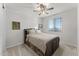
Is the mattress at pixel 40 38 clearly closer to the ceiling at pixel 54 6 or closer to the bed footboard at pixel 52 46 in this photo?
the bed footboard at pixel 52 46

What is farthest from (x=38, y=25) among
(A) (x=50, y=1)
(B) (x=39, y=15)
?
(A) (x=50, y=1)

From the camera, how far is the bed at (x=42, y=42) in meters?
1.16

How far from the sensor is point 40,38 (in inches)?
52.0

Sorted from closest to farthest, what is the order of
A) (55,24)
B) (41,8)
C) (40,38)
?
(41,8) < (55,24) < (40,38)

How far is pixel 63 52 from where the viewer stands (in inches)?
44.4

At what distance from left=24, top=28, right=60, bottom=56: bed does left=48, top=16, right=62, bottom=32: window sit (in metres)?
0.11

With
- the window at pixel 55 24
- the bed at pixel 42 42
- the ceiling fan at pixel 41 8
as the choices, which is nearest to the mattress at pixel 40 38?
the bed at pixel 42 42

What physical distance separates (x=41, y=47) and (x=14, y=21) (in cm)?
60

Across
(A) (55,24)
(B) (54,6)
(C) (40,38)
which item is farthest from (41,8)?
(C) (40,38)

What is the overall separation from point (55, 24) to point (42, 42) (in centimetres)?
39

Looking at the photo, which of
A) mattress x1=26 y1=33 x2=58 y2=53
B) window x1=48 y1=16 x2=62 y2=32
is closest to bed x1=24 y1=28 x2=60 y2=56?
mattress x1=26 y1=33 x2=58 y2=53

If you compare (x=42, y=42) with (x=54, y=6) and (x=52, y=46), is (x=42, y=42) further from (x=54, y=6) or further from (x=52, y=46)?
(x=54, y=6)

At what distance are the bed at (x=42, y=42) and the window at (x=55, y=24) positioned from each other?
0.11 m

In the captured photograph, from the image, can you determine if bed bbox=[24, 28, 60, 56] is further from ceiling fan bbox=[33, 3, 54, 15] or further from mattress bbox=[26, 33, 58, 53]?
ceiling fan bbox=[33, 3, 54, 15]
